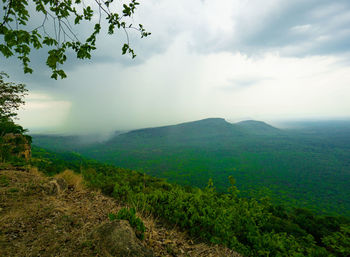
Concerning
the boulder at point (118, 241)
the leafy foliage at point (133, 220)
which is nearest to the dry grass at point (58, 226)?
the boulder at point (118, 241)

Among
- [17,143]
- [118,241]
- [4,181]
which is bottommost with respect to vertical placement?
[118,241]

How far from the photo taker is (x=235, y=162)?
163000 millimetres

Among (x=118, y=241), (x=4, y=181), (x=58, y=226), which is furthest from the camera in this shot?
(x=4, y=181)

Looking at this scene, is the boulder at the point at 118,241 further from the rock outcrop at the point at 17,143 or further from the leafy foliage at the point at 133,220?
the rock outcrop at the point at 17,143

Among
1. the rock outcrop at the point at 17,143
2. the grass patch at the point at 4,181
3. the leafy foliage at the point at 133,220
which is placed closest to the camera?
the leafy foliage at the point at 133,220

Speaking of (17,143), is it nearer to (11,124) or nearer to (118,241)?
(11,124)

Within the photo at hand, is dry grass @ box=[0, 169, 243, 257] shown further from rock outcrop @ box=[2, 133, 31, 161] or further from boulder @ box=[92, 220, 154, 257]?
rock outcrop @ box=[2, 133, 31, 161]

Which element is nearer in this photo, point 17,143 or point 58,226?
point 58,226

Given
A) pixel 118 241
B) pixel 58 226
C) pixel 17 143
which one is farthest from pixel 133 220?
pixel 17 143

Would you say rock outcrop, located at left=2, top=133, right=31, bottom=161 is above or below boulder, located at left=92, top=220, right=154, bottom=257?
above

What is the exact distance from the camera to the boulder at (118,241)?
2.75 metres

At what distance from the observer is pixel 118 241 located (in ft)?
9.27

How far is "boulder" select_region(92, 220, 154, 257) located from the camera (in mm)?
2748

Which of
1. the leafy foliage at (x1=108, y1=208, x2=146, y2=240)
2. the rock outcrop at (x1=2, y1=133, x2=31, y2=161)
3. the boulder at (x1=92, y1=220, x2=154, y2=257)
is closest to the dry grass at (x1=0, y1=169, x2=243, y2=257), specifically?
the boulder at (x1=92, y1=220, x2=154, y2=257)
